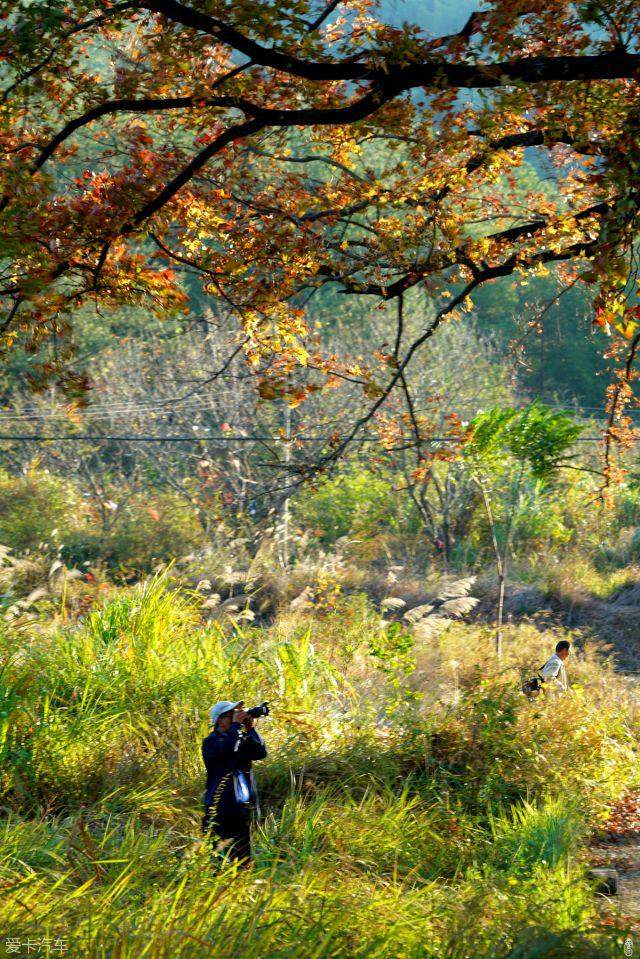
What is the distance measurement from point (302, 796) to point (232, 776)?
4.26 feet

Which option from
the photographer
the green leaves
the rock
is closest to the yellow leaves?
the photographer

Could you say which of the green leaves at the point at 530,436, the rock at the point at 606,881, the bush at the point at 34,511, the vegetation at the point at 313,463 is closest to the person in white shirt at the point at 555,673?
the vegetation at the point at 313,463

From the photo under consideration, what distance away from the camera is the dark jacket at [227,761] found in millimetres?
5371

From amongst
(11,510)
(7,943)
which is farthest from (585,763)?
(11,510)

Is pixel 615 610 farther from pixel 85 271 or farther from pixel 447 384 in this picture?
pixel 85 271

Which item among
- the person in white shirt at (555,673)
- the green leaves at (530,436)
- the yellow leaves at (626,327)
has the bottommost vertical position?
the person in white shirt at (555,673)

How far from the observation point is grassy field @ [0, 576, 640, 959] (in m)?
3.65

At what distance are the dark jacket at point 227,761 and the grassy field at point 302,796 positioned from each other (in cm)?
28

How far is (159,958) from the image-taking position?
3.21 meters

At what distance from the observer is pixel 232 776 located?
547 cm

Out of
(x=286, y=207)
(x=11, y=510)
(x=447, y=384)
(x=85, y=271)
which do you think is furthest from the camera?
(x=447, y=384)

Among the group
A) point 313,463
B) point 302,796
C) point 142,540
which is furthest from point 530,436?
point 142,540

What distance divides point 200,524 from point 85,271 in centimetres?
1058

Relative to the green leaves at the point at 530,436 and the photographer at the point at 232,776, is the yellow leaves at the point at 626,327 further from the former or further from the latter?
the green leaves at the point at 530,436
